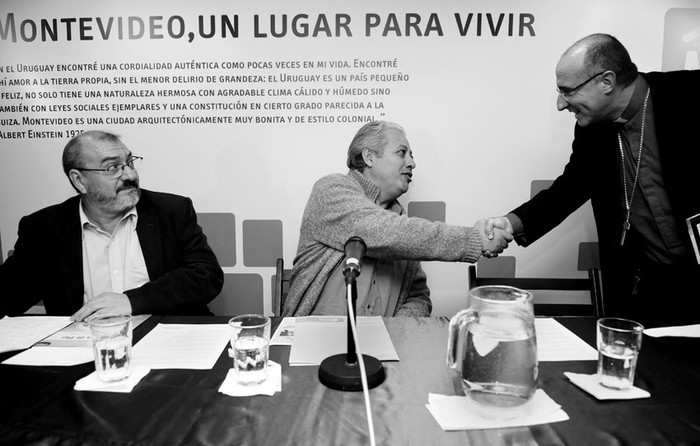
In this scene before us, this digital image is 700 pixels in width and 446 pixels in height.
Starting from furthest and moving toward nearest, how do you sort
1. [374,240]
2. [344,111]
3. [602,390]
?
[344,111] < [374,240] < [602,390]

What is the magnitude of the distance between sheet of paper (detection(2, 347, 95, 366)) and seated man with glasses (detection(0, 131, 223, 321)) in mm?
614

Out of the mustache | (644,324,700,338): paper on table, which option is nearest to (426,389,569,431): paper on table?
(644,324,700,338): paper on table

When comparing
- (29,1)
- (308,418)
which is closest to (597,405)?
(308,418)

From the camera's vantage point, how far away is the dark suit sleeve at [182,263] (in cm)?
176

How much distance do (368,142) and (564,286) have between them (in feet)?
3.29

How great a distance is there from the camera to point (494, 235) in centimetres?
202

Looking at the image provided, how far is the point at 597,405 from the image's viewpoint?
0.92m

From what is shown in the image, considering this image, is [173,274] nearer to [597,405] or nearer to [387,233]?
[387,233]

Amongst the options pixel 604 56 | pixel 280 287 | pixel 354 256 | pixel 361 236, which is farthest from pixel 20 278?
pixel 604 56

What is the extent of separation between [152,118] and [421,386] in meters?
2.11

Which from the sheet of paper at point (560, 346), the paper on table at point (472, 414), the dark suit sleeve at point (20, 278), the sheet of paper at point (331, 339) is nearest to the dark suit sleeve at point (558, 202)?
the sheet of paper at point (560, 346)

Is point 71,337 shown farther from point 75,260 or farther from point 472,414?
point 472,414

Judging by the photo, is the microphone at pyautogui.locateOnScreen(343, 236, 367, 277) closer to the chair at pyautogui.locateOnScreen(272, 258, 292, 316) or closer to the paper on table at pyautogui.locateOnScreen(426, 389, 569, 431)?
the paper on table at pyautogui.locateOnScreen(426, 389, 569, 431)

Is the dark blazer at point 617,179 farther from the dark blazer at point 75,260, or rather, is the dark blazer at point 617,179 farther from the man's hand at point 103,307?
the man's hand at point 103,307
